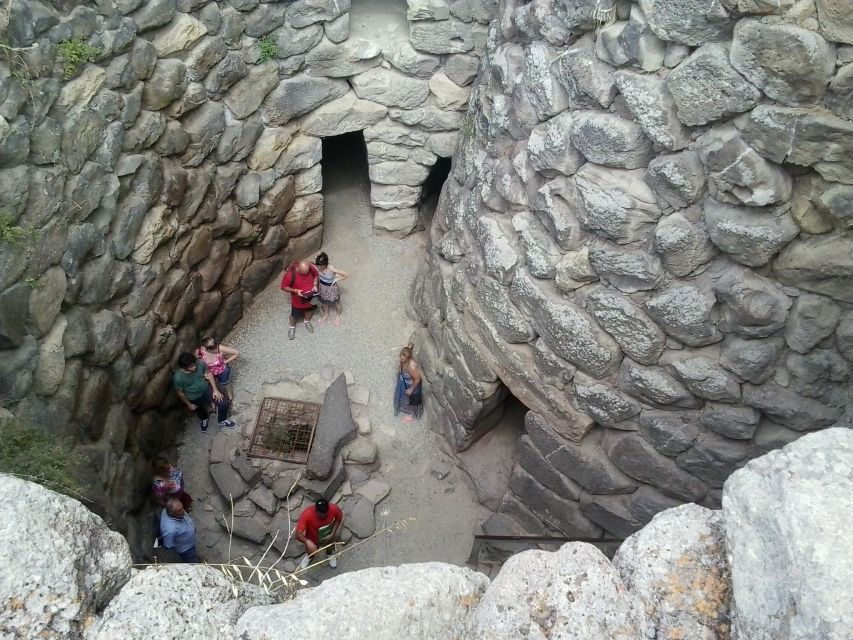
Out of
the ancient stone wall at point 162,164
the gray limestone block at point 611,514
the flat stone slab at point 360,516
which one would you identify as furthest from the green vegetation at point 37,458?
the gray limestone block at point 611,514

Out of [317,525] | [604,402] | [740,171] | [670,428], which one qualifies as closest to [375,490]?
[317,525]

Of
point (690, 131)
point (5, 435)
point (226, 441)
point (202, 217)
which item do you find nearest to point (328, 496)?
point (226, 441)

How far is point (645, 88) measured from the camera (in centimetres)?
341

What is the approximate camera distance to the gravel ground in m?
5.54

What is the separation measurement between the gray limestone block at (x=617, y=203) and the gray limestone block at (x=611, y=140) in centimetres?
6

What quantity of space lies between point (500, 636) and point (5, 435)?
101 inches

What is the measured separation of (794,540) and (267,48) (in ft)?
16.7

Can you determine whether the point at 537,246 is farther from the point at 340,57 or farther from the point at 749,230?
the point at 340,57

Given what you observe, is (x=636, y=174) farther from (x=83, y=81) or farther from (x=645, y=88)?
(x=83, y=81)

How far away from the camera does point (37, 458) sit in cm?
333

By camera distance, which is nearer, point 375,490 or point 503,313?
point 503,313

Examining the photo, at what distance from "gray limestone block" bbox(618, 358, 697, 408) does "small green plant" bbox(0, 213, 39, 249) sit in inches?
125

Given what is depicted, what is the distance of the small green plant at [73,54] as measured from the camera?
399 centimetres

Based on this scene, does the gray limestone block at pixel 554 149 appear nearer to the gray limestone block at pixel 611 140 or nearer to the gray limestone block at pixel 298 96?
the gray limestone block at pixel 611 140
